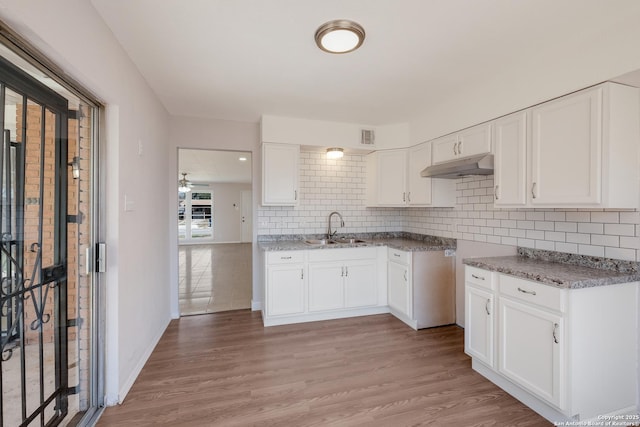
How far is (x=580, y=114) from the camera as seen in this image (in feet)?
6.01

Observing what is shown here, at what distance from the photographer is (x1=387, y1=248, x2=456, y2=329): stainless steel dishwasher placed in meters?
3.17

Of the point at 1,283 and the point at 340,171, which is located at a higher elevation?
the point at 340,171

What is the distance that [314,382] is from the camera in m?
2.19

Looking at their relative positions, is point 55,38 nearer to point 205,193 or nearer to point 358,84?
point 358,84

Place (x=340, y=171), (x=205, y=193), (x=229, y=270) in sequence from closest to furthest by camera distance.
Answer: (x=340, y=171) → (x=229, y=270) → (x=205, y=193)

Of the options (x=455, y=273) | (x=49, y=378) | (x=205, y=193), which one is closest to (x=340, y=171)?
(x=455, y=273)

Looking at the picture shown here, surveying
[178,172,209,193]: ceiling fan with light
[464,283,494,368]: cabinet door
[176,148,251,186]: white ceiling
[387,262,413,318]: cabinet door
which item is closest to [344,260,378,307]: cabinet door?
[387,262,413,318]: cabinet door

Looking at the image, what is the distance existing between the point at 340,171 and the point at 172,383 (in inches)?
118

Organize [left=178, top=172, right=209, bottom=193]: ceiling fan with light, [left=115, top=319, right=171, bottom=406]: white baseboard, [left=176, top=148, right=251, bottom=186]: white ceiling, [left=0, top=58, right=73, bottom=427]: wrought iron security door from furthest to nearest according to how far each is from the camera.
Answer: [left=178, top=172, right=209, bottom=193]: ceiling fan with light < [left=176, top=148, right=251, bottom=186]: white ceiling < [left=115, top=319, right=171, bottom=406]: white baseboard < [left=0, top=58, right=73, bottom=427]: wrought iron security door

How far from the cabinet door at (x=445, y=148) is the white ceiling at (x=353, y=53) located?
413 mm

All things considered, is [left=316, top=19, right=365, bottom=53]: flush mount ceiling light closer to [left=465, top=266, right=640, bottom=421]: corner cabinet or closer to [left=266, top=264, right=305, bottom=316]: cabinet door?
[left=465, top=266, right=640, bottom=421]: corner cabinet

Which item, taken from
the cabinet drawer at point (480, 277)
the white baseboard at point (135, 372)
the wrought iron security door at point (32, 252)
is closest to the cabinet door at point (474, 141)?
the cabinet drawer at point (480, 277)

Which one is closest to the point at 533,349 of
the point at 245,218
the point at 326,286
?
the point at 326,286

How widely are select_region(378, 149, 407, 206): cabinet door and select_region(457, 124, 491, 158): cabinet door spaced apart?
2.93ft
